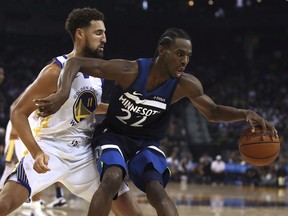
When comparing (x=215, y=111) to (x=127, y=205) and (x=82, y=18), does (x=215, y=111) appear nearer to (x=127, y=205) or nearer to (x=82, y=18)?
(x=127, y=205)

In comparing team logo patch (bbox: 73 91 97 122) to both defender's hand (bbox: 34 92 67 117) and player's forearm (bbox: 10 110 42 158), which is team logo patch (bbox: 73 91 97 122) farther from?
defender's hand (bbox: 34 92 67 117)

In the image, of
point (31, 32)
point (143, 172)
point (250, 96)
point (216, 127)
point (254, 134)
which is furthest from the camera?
point (31, 32)

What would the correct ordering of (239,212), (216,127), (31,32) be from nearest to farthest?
(239,212) → (216,127) → (31,32)

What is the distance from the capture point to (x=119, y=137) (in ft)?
12.8

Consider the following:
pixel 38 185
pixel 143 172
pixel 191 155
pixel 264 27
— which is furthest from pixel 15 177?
pixel 264 27

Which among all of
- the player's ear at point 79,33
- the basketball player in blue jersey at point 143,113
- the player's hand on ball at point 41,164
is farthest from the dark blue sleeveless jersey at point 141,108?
the player's hand on ball at point 41,164

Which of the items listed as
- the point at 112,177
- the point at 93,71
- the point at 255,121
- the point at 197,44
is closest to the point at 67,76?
the point at 93,71

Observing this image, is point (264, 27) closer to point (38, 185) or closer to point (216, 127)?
point (216, 127)

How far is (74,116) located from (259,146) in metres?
1.34

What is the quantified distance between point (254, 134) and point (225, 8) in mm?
22067

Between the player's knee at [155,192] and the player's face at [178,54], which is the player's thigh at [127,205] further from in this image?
the player's face at [178,54]

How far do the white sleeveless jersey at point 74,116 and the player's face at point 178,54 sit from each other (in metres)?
0.63

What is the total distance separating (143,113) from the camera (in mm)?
3859

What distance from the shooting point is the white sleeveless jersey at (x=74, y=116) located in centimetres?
399
